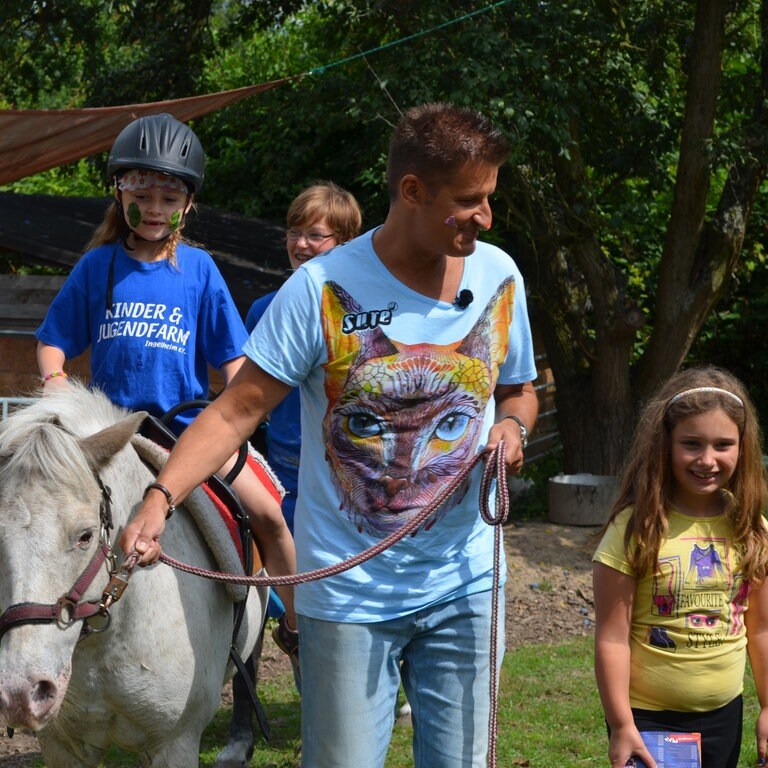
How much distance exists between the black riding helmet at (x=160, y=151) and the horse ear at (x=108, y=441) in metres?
1.38

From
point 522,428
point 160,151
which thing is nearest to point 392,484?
point 522,428

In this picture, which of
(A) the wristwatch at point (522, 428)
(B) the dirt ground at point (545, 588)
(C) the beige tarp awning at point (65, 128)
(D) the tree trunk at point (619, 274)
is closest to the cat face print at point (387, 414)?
(A) the wristwatch at point (522, 428)

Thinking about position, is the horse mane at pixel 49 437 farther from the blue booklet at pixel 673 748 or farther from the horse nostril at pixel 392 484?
the blue booklet at pixel 673 748

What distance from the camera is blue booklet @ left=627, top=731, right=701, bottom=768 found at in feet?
9.42

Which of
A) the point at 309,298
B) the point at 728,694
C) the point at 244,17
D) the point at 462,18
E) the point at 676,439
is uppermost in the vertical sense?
the point at 244,17

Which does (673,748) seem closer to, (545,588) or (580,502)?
(545,588)

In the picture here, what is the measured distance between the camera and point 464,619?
263cm

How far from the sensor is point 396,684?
2.68 metres

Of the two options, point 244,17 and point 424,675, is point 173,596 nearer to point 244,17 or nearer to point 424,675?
point 424,675

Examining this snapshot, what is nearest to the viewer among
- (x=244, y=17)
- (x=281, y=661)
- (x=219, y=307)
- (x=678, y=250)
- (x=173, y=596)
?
(x=173, y=596)

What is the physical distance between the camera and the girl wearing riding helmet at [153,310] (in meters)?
3.76

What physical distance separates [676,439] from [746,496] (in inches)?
9.4

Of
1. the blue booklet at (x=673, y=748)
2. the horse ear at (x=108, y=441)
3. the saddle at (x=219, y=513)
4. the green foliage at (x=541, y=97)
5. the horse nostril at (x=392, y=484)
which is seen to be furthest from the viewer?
the green foliage at (x=541, y=97)

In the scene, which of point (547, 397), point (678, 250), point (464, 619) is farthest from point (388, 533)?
point (547, 397)
